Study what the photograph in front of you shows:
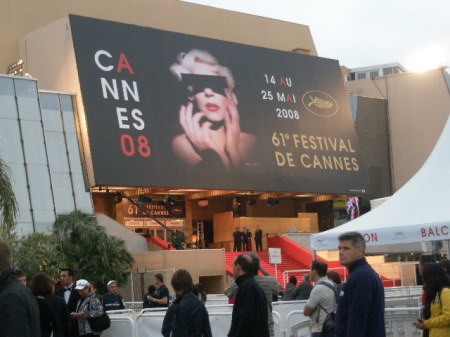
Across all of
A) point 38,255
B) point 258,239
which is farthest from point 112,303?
point 258,239

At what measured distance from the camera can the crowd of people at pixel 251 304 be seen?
6168 mm

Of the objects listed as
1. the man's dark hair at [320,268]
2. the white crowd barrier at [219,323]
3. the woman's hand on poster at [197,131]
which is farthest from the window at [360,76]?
the man's dark hair at [320,268]

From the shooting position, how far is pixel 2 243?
615 centimetres

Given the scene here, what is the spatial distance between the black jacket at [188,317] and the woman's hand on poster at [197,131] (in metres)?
29.2

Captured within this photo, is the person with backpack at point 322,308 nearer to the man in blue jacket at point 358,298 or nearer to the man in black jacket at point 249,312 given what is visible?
the man in black jacket at point 249,312

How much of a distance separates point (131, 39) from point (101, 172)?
5937 millimetres

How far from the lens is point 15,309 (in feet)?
19.8

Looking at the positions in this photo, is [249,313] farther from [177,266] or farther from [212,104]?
[212,104]

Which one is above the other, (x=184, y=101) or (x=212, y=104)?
(x=184, y=101)

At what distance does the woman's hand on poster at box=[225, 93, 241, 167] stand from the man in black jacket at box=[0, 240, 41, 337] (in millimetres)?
33277

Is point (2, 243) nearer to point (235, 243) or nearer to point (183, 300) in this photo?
point (183, 300)

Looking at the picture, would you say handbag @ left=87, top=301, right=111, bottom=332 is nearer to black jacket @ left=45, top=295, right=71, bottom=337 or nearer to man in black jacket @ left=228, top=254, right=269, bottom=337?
black jacket @ left=45, top=295, right=71, bottom=337

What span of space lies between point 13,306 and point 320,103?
39.0 metres

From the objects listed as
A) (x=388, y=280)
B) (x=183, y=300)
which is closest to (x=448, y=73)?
(x=388, y=280)
